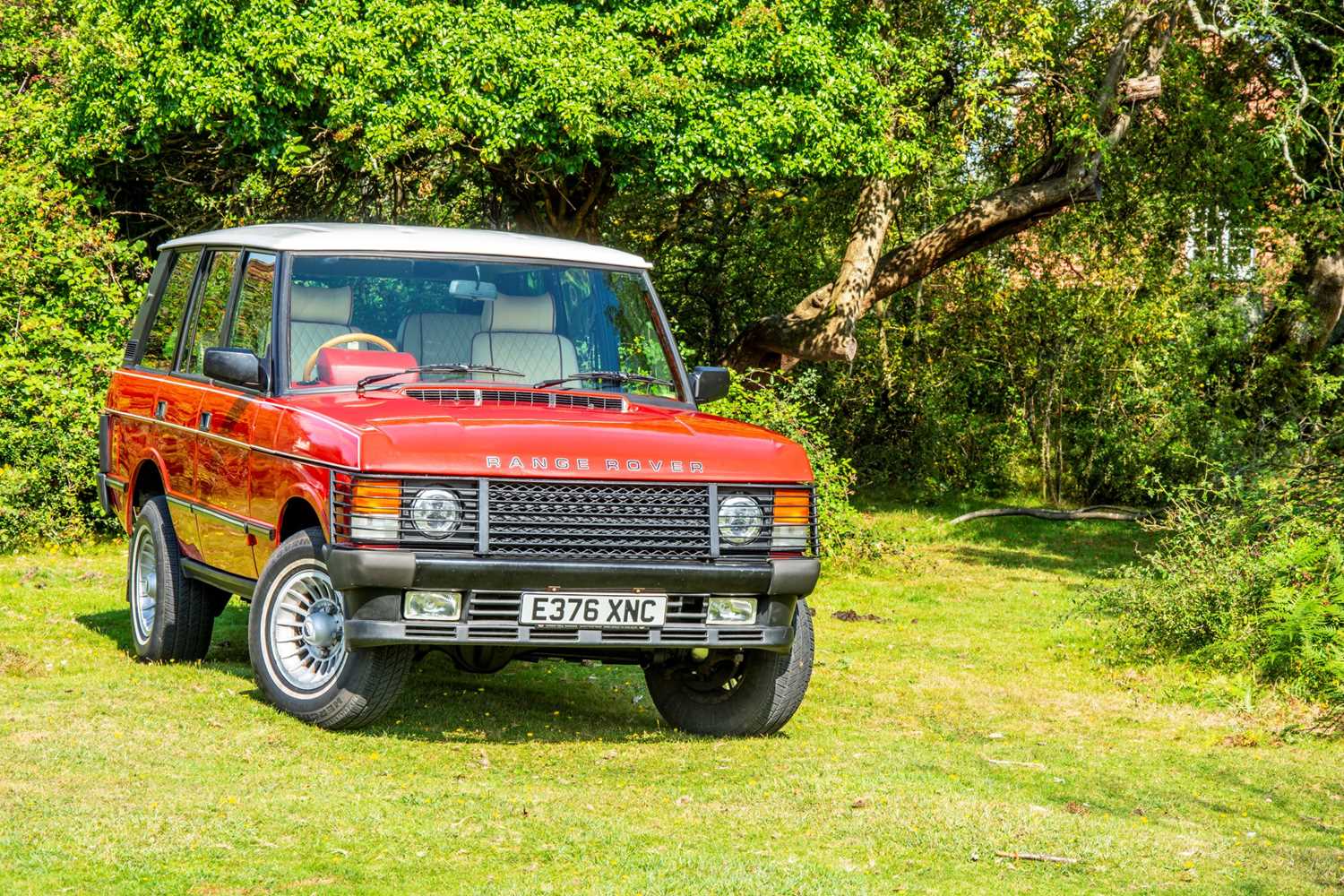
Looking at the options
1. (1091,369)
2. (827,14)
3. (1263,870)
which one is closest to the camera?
(1263,870)

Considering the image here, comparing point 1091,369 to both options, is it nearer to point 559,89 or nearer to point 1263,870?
point 559,89

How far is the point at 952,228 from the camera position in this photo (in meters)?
19.5

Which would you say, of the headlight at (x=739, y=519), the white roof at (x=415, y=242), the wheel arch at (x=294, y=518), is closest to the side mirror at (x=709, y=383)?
the white roof at (x=415, y=242)

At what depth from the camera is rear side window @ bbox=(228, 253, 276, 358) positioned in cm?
818

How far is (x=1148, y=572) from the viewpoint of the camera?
37.7ft

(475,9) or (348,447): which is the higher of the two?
(475,9)

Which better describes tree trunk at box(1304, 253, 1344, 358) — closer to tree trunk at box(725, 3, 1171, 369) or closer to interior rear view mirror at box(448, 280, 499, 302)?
tree trunk at box(725, 3, 1171, 369)

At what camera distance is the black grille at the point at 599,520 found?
23.0ft

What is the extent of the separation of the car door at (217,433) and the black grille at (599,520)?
1.65 m

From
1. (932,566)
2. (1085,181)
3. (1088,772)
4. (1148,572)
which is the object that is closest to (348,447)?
(1088,772)

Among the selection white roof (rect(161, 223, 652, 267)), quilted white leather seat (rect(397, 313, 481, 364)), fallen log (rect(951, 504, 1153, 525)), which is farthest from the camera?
fallen log (rect(951, 504, 1153, 525))

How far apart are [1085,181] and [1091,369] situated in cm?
385

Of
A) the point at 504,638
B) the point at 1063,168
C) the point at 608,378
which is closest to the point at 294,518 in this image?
the point at 504,638

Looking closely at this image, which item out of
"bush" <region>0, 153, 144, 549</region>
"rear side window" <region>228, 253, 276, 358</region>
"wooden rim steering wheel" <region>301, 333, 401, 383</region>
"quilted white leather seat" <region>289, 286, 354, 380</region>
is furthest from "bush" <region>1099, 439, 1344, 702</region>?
"bush" <region>0, 153, 144, 549</region>
